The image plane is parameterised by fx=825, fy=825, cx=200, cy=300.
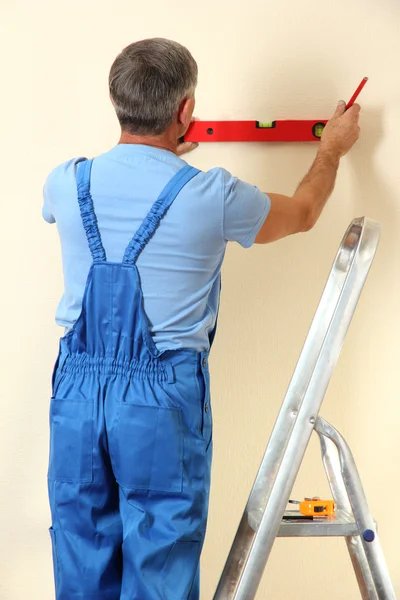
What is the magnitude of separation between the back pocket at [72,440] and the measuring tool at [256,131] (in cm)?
84

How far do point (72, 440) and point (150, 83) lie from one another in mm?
735

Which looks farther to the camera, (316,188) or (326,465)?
(316,188)

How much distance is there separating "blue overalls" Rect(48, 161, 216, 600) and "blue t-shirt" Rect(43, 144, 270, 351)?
0.02m

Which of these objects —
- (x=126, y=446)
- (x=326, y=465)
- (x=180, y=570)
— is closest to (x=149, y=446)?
(x=126, y=446)

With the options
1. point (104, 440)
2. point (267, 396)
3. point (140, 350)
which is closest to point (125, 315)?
point (140, 350)

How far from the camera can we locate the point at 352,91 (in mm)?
2135

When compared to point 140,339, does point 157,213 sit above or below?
above

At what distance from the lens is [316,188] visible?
6.10ft

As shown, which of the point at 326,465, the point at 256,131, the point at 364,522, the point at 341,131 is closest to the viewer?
the point at 364,522

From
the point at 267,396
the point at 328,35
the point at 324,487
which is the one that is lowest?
the point at 324,487

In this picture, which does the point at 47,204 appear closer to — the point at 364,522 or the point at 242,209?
the point at 242,209

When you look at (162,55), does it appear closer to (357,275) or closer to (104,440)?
(357,275)

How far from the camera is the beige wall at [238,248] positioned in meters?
2.14

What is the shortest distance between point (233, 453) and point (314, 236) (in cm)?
63
